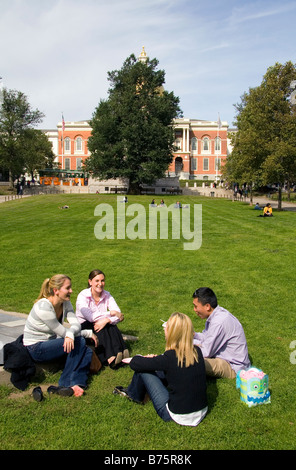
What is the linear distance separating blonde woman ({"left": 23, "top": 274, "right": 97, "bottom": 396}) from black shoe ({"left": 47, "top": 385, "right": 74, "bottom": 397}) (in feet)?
0.42

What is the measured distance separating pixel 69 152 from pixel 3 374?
312 feet

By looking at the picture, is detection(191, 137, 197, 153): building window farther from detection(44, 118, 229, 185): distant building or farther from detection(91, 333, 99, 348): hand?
detection(91, 333, 99, 348): hand

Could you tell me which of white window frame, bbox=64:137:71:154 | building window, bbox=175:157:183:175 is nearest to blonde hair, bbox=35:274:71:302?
building window, bbox=175:157:183:175

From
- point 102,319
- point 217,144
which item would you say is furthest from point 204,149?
point 102,319

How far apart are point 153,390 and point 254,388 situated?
3.72 feet

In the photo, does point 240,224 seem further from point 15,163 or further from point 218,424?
point 15,163

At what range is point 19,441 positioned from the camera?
4.10 metres

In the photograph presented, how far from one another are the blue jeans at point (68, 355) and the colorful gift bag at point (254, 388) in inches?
74.6

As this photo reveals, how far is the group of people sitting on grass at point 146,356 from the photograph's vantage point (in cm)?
442

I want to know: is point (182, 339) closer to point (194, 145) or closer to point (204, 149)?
point (194, 145)

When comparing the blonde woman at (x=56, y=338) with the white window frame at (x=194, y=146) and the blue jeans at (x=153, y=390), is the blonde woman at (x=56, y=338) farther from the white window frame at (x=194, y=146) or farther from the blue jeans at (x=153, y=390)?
the white window frame at (x=194, y=146)

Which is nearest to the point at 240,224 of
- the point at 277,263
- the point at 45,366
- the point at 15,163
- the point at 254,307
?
the point at 277,263
